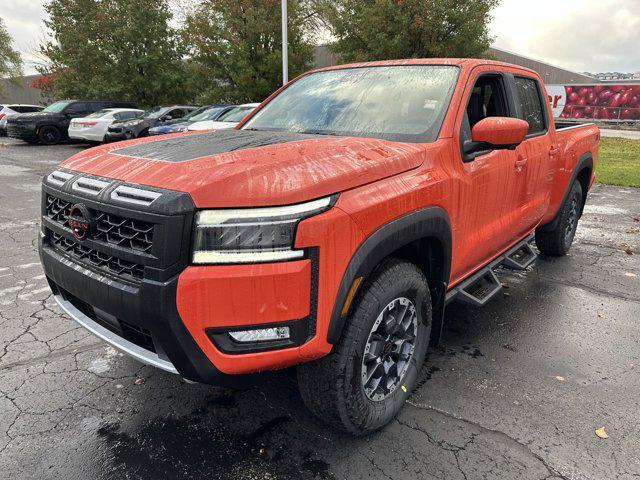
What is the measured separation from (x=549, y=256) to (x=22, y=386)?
17.0 feet

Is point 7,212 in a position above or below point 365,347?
below

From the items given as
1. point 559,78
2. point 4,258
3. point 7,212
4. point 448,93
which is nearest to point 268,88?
point 7,212

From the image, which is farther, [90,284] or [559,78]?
[559,78]

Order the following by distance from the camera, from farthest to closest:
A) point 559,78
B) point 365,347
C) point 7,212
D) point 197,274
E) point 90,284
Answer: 1. point 559,78
2. point 7,212
3. point 365,347
4. point 90,284
5. point 197,274

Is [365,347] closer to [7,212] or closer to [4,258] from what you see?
[4,258]

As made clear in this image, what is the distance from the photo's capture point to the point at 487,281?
3.45 meters

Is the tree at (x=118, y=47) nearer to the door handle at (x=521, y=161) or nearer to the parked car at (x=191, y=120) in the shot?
the parked car at (x=191, y=120)

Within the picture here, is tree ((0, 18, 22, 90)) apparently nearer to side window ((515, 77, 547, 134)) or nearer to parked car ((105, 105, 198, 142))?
parked car ((105, 105, 198, 142))

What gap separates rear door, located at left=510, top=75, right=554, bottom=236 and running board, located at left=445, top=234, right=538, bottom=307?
204 mm

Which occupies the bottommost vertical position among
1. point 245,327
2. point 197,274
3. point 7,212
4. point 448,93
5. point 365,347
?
point 7,212

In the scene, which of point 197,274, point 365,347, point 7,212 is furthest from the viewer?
point 7,212

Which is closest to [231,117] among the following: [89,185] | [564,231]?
[564,231]

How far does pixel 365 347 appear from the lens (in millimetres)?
2184

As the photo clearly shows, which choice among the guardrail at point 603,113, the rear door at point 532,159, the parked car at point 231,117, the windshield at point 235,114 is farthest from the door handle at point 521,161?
the guardrail at point 603,113
